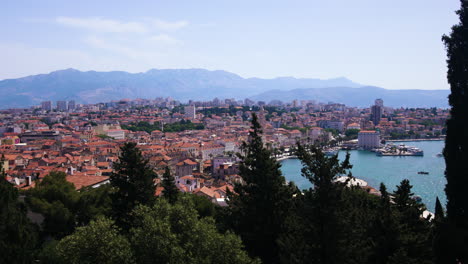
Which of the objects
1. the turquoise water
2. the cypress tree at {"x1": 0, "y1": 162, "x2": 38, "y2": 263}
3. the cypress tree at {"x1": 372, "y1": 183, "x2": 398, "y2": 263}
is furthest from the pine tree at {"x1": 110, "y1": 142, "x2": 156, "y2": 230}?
the turquoise water

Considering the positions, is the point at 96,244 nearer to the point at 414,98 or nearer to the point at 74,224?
the point at 74,224

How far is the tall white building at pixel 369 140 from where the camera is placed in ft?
130

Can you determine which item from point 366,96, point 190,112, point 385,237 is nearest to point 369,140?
point 190,112

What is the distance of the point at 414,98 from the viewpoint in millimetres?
166625

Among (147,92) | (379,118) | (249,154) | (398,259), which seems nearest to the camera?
(398,259)

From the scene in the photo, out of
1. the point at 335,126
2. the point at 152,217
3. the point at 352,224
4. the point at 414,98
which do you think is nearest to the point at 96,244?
the point at 152,217

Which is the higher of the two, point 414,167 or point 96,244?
point 96,244

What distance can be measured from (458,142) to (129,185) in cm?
406

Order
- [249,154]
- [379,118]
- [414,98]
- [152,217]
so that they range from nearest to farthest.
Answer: [152,217] → [249,154] → [379,118] → [414,98]

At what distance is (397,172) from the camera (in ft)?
86.3

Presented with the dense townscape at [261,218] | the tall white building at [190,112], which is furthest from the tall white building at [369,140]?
the dense townscape at [261,218]

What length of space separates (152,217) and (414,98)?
177 meters

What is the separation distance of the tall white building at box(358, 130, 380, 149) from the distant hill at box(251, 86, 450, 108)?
401 ft

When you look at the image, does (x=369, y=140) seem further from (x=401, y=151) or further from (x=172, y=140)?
(x=172, y=140)
